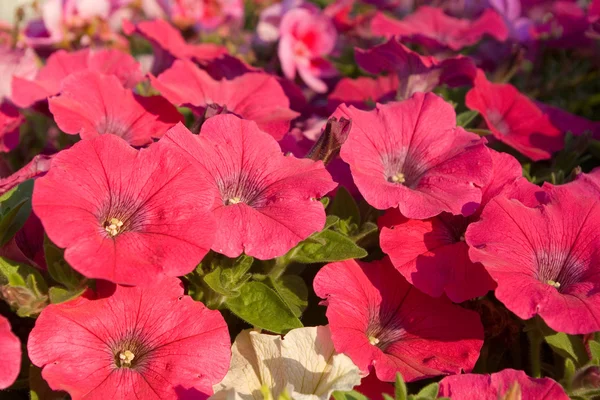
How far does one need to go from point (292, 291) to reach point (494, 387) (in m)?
0.42

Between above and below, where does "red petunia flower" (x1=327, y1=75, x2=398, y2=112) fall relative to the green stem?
above

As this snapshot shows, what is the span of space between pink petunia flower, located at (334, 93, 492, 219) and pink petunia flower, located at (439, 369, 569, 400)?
307 mm

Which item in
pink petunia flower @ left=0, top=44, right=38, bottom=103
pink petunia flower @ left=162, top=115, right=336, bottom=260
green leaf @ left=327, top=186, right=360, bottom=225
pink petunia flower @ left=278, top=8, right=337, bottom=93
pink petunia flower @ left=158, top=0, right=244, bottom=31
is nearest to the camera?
pink petunia flower @ left=162, top=115, right=336, bottom=260

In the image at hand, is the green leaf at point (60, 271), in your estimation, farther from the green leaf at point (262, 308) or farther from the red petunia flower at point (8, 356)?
the green leaf at point (262, 308)

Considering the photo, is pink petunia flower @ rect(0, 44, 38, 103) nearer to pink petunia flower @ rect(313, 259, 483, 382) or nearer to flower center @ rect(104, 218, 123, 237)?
flower center @ rect(104, 218, 123, 237)

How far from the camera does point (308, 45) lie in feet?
7.68

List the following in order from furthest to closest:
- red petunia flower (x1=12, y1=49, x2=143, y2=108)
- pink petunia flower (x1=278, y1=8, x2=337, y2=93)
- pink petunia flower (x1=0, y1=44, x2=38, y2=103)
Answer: pink petunia flower (x1=278, y1=8, x2=337, y2=93)
pink petunia flower (x1=0, y1=44, x2=38, y2=103)
red petunia flower (x1=12, y1=49, x2=143, y2=108)

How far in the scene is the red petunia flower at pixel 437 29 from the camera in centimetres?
200

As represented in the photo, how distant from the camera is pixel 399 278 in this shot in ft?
4.35

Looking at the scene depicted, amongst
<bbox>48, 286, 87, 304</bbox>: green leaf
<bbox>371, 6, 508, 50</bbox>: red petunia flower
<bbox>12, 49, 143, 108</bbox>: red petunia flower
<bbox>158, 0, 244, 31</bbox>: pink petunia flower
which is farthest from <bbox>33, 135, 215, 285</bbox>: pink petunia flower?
<bbox>158, 0, 244, 31</bbox>: pink petunia flower

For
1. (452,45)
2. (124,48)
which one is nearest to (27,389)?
(452,45)

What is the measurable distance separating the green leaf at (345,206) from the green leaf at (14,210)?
623 mm

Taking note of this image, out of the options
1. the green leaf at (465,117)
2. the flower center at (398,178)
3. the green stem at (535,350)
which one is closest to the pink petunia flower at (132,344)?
the flower center at (398,178)

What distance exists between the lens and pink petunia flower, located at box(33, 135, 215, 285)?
1020 millimetres
